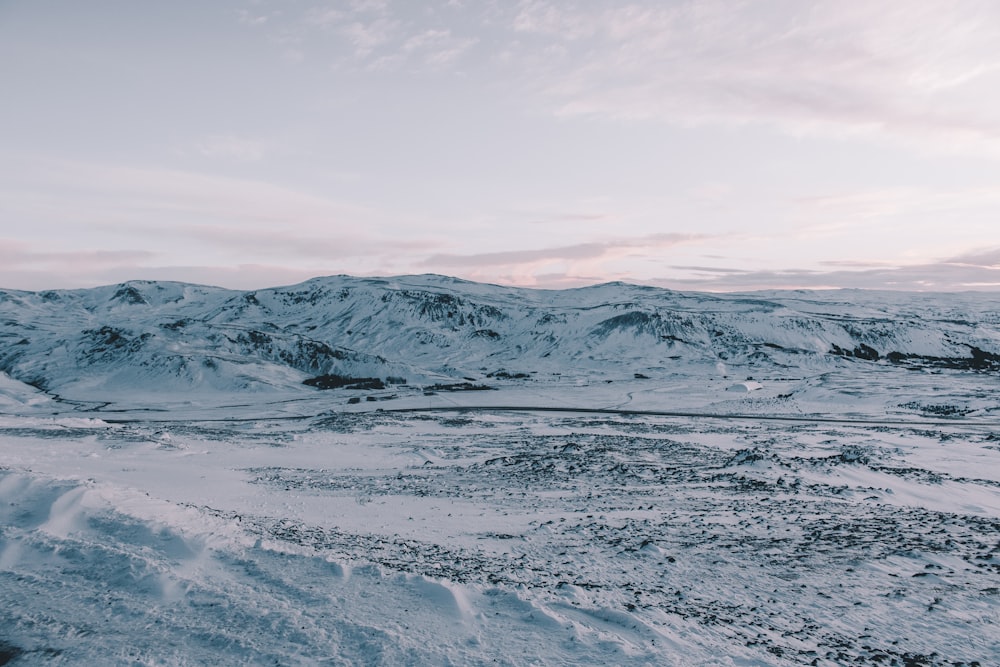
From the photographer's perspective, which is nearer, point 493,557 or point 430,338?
point 493,557

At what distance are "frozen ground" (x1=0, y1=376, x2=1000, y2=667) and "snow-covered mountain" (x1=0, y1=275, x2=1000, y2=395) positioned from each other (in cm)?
6227

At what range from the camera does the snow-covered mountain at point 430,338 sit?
89.1 m

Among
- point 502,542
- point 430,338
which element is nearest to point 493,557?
point 502,542

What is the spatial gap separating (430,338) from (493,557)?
4935 inches

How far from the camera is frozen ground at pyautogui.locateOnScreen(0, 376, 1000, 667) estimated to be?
343 inches

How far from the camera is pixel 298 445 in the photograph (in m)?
32.7

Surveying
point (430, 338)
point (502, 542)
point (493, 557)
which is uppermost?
point (493, 557)

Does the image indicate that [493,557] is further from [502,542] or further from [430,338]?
[430,338]

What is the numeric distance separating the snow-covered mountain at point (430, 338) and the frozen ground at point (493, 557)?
2452 inches

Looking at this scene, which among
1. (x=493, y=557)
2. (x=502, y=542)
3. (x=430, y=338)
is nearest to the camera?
(x=493, y=557)

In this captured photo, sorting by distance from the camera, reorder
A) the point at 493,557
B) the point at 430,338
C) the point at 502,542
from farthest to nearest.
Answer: the point at 430,338 → the point at 502,542 → the point at 493,557

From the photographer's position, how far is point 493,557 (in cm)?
1343

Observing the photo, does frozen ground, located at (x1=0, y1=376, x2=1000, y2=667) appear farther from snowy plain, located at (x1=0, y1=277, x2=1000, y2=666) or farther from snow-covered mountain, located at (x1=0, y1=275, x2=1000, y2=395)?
snow-covered mountain, located at (x1=0, y1=275, x2=1000, y2=395)

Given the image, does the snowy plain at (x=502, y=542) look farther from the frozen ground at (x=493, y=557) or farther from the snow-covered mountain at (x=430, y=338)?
the snow-covered mountain at (x=430, y=338)
